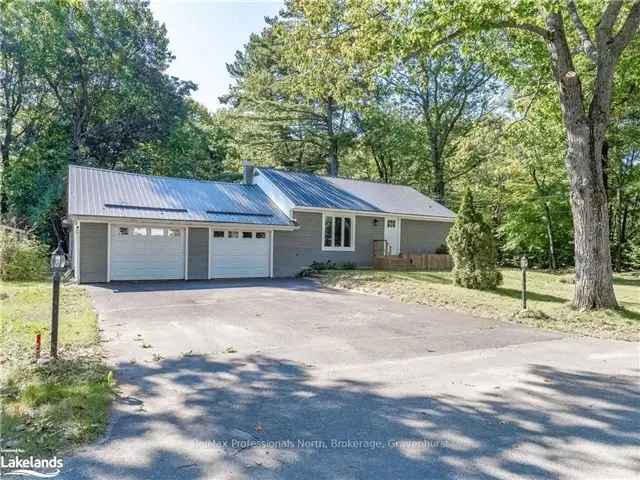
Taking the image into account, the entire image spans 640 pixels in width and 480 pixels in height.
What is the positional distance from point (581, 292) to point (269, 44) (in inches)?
1016

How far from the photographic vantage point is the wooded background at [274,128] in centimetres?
2038

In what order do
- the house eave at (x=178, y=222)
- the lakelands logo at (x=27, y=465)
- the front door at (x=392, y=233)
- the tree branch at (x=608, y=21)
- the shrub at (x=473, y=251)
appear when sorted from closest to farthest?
the lakelands logo at (x=27, y=465), the tree branch at (x=608, y=21), the shrub at (x=473, y=251), the house eave at (x=178, y=222), the front door at (x=392, y=233)

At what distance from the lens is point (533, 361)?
5652 millimetres

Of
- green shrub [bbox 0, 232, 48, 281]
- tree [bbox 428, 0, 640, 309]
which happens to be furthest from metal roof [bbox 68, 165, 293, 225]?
tree [bbox 428, 0, 640, 309]

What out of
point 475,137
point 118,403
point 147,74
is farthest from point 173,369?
point 147,74

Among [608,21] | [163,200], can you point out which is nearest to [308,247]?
[163,200]

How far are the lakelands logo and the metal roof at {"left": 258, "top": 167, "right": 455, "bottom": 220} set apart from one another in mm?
14613

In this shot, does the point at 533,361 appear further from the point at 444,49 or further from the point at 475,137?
the point at 475,137

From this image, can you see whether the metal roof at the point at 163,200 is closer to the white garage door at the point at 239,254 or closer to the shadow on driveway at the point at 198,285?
the white garage door at the point at 239,254

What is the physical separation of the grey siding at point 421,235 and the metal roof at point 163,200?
636 centimetres

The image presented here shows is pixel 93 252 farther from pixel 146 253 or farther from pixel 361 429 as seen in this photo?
pixel 361 429

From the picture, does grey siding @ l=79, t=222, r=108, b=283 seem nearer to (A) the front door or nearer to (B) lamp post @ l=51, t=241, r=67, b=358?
(B) lamp post @ l=51, t=241, r=67, b=358

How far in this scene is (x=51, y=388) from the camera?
408 cm

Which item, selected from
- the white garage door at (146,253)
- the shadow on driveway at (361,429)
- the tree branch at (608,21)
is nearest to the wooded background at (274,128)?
the tree branch at (608,21)
